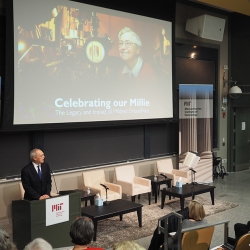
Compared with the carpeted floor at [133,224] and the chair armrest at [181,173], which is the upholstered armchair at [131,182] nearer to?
the carpeted floor at [133,224]

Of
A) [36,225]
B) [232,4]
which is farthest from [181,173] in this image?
[36,225]

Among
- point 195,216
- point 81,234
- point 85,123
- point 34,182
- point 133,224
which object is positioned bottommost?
point 133,224

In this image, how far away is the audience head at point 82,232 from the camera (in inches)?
128

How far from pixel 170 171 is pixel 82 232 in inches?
245

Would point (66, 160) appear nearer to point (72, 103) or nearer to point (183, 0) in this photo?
point (72, 103)

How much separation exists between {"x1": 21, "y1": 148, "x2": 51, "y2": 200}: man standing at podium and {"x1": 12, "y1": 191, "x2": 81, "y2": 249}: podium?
0.36m

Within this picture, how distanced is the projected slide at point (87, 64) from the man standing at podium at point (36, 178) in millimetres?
1204

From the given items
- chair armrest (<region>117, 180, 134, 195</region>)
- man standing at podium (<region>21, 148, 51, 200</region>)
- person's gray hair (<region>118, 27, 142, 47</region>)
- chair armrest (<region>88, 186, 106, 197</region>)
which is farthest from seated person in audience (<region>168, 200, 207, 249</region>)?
person's gray hair (<region>118, 27, 142, 47</region>)

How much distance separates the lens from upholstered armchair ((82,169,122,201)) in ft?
24.0

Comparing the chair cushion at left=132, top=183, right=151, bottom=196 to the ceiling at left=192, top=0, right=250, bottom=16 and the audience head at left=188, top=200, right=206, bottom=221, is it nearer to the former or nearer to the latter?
the audience head at left=188, top=200, right=206, bottom=221

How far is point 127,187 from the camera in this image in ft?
25.5

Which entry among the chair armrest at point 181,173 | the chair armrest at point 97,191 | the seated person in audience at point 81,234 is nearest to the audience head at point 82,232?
the seated person in audience at point 81,234

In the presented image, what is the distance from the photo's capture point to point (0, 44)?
6.59 metres

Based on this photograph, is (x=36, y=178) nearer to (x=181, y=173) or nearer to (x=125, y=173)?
(x=125, y=173)
